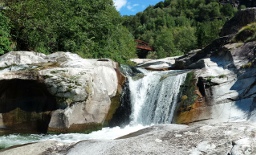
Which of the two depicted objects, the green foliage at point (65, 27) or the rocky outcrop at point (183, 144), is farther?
→ the green foliage at point (65, 27)

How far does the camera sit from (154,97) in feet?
55.4

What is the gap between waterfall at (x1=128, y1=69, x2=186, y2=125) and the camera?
15.9m

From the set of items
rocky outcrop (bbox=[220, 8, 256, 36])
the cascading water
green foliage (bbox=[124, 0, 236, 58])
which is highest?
green foliage (bbox=[124, 0, 236, 58])

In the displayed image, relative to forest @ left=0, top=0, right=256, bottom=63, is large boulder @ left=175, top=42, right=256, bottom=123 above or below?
below

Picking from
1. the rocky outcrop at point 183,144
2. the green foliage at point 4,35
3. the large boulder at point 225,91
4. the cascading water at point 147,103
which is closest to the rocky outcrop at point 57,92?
the cascading water at point 147,103

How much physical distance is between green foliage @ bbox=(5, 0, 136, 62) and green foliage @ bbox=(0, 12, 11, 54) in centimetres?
96

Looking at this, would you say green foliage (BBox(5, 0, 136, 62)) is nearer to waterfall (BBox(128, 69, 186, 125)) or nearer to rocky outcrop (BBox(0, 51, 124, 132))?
rocky outcrop (BBox(0, 51, 124, 132))

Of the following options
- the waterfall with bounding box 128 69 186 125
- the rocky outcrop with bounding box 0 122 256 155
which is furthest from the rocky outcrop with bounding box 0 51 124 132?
the rocky outcrop with bounding box 0 122 256 155

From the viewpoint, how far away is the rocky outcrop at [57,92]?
48.2ft

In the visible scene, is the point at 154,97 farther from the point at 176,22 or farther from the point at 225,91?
the point at 176,22

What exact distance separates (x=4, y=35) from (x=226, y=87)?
1315 cm

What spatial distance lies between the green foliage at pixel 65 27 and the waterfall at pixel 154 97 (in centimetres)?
698

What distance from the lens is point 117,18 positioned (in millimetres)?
30000

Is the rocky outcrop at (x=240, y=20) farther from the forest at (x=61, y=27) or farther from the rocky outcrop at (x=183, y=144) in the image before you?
the rocky outcrop at (x=183, y=144)
